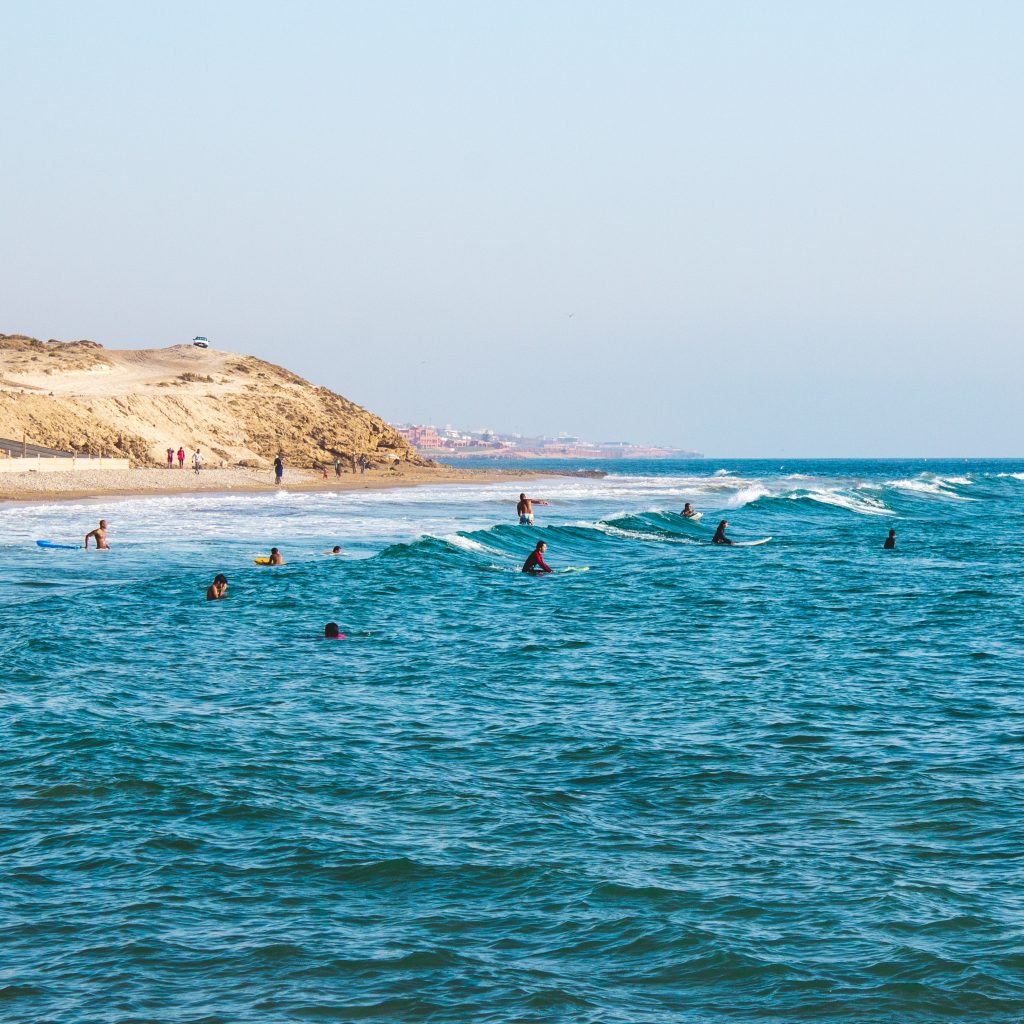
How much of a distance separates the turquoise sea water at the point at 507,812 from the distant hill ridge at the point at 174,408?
6517cm

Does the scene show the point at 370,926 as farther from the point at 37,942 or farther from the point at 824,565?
the point at 824,565

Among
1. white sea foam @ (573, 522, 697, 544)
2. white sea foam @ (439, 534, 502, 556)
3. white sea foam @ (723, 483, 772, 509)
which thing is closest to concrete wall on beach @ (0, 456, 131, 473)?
white sea foam @ (573, 522, 697, 544)

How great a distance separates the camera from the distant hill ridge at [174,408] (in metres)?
89.8

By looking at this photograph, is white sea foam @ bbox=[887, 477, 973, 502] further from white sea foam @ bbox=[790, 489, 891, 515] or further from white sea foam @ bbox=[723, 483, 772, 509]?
white sea foam @ bbox=[723, 483, 772, 509]

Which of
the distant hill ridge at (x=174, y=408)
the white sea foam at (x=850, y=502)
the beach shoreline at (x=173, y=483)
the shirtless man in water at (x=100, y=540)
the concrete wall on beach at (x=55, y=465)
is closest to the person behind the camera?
the shirtless man in water at (x=100, y=540)

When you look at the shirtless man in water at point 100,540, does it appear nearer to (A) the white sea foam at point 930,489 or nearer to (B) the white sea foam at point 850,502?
(B) the white sea foam at point 850,502

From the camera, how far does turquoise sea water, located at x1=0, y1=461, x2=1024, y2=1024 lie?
8.38 m

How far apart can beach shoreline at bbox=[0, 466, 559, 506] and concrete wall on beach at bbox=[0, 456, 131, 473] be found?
1.71 meters

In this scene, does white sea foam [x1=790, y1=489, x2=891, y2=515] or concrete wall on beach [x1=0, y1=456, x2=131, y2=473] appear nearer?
concrete wall on beach [x1=0, y1=456, x2=131, y2=473]

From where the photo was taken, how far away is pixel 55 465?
70.0 metres

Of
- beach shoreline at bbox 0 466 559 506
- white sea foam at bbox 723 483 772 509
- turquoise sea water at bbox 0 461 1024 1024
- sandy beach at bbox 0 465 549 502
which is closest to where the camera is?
turquoise sea water at bbox 0 461 1024 1024

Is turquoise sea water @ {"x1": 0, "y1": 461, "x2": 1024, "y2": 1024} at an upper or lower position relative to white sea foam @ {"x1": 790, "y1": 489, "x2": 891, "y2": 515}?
lower

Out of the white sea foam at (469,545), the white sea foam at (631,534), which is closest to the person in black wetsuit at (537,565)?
the white sea foam at (469,545)

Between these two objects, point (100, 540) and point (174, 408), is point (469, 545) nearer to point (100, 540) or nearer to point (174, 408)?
point (100, 540)
